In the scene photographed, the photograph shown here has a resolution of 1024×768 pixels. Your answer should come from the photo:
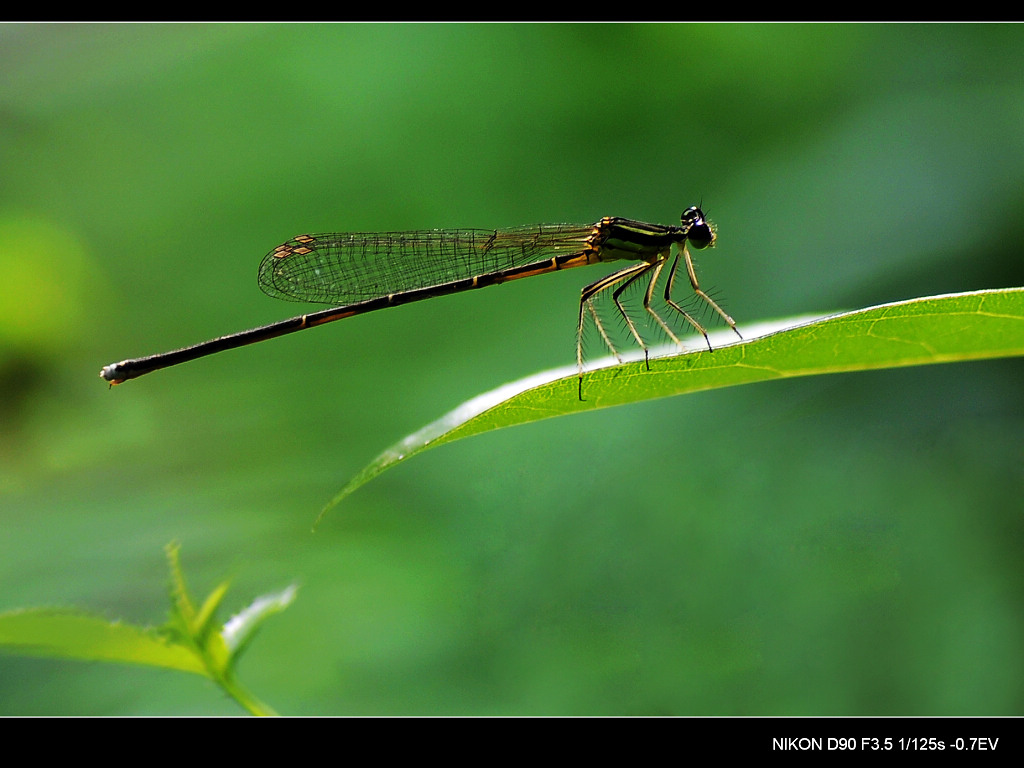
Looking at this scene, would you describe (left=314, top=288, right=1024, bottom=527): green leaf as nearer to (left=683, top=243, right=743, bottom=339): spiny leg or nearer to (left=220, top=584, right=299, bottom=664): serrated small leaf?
(left=220, top=584, right=299, bottom=664): serrated small leaf

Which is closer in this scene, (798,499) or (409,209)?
(798,499)

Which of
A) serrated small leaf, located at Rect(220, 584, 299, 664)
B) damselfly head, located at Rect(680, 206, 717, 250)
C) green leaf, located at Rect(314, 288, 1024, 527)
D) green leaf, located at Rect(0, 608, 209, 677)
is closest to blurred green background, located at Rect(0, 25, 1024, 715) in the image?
damselfly head, located at Rect(680, 206, 717, 250)

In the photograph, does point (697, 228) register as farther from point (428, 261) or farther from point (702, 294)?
point (428, 261)

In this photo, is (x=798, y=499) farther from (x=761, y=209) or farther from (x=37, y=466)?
(x=37, y=466)

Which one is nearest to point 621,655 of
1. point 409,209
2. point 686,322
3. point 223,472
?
point 686,322

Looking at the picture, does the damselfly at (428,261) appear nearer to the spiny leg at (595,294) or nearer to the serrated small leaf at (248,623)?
the spiny leg at (595,294)

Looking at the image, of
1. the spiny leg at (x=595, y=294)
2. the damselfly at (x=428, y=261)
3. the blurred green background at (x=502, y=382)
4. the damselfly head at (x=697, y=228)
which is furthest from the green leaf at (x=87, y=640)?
the damselfly head at (x=697, y=228)
